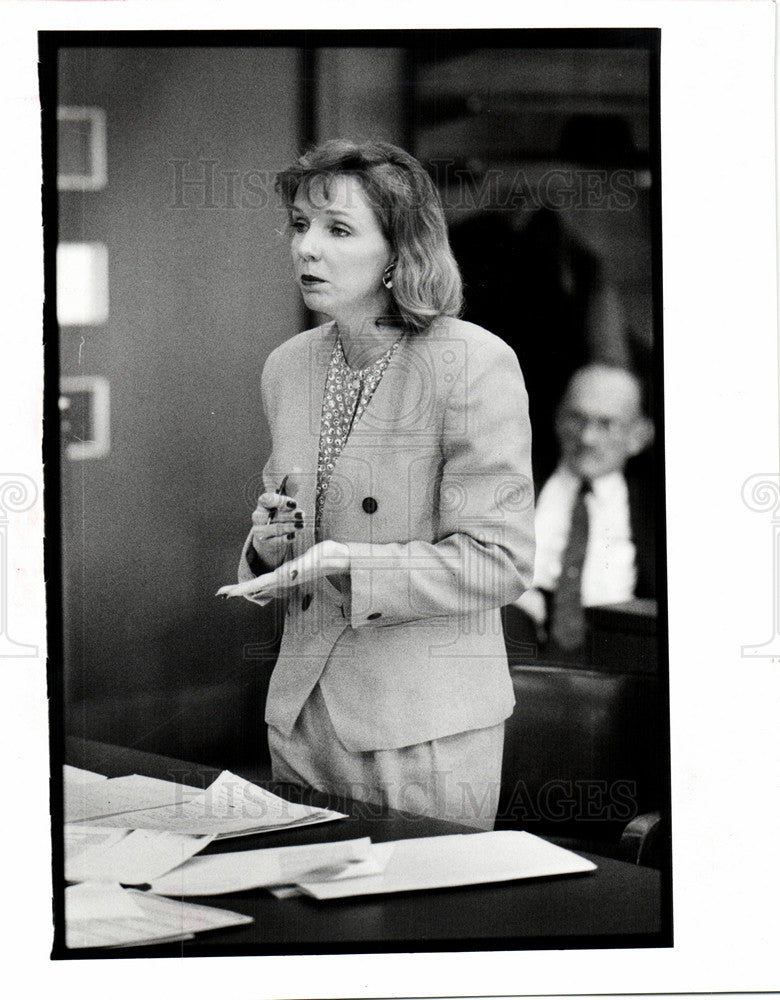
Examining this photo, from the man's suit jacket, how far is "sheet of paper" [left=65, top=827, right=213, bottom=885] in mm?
255

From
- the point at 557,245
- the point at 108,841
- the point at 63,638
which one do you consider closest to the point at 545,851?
the point at 108,841

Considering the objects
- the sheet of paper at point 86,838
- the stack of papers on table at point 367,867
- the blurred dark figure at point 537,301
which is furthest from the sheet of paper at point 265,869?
the blurred dark figure at point 537,301

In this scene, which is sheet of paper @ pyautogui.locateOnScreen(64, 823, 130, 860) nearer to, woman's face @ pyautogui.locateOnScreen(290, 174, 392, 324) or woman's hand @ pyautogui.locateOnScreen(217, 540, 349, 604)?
woman's hand @ pyautogui.locateOnScreen(217, 540, 349, 604)

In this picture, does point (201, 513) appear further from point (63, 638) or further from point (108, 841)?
point (108, 841)

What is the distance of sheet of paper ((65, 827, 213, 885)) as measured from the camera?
1773 mm

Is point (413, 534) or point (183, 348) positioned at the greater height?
point (183, 348)

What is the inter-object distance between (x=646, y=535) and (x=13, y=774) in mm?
1167

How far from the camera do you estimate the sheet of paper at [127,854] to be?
69.8 inches

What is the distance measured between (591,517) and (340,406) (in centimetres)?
47

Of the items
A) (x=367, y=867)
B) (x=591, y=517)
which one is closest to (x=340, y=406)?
(x=591, y=517)

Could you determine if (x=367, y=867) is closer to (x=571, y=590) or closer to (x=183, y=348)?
(x=571, y=590)

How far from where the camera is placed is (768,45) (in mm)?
1865

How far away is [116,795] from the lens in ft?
6.05

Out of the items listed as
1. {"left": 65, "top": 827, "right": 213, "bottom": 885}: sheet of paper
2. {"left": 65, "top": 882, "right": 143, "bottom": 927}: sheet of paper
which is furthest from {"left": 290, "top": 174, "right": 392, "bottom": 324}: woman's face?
{"left": 65, "top": 882, "right": 143, "bottom": 927}: sheet of paper
